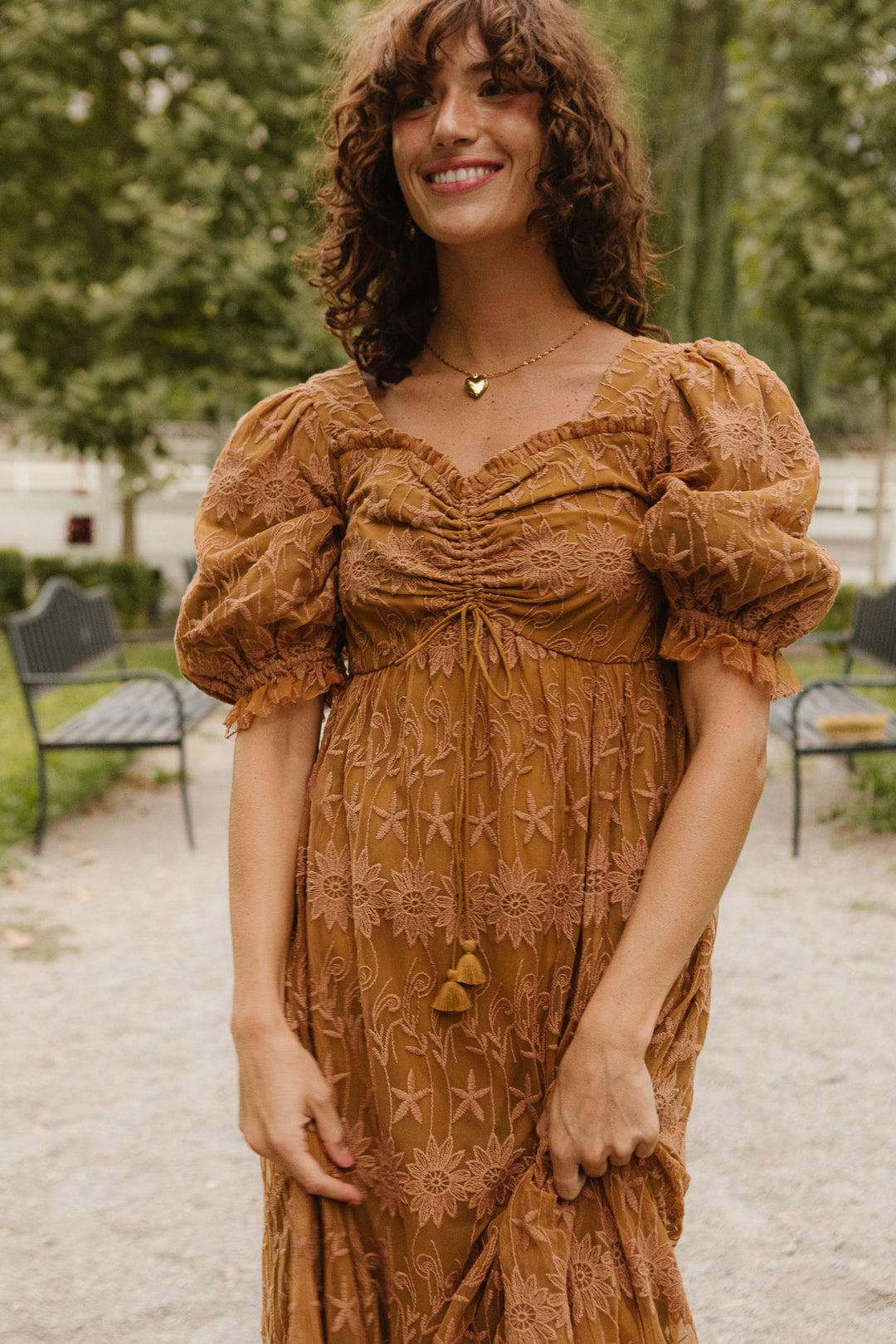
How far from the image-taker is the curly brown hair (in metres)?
1.54

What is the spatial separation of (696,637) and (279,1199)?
87 cm

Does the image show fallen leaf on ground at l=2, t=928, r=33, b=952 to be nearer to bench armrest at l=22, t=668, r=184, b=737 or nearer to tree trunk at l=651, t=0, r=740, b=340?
bench armrest at l=22, t=668, r=184, b=737

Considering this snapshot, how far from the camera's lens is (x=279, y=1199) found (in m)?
1.60

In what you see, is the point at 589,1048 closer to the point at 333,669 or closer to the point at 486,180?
the point at 333,669

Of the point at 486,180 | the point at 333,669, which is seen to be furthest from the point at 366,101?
the point at 333,669

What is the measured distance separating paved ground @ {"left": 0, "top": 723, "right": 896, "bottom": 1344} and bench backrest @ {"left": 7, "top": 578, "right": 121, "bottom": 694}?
1097 millimetres

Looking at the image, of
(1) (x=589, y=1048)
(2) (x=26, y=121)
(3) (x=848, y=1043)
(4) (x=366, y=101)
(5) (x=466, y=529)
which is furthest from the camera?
(2) (x=26, y=121)

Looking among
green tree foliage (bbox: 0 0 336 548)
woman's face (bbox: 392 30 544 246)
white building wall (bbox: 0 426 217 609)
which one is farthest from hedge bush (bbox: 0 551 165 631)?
woman's face (bbox: 392 30 544 246)

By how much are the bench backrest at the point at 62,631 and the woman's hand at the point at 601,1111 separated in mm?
5133

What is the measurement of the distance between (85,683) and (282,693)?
4989 millimetres

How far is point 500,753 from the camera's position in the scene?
1533 mm

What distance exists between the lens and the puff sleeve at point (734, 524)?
1.45 meters

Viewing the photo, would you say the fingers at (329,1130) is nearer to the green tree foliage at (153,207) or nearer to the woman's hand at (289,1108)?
the woman's hand at (289,1108)

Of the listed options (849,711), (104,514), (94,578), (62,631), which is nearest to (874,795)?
(849,711)
